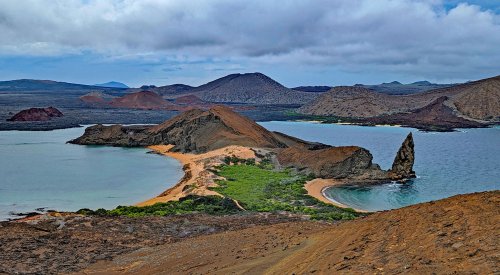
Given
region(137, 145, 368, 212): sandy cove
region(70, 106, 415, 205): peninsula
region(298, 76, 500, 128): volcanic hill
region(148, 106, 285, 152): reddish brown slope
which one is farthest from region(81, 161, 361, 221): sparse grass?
region(298, 76, 500, 128): volcanic hill

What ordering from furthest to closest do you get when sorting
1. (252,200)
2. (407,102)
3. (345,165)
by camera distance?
1. (407,102)
2. (345,165)
3. (252,200)

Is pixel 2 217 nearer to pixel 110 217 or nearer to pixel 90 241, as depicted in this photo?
pixel 110 217

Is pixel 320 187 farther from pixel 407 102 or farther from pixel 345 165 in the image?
pixel 407 102

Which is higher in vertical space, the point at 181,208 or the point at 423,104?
the point at 423,104

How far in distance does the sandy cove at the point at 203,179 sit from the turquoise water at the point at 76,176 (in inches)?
63.5

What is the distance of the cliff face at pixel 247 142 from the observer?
47.7 meters

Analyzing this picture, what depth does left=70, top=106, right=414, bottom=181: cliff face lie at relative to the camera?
156 ft

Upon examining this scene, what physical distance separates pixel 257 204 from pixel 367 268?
75.5 ft

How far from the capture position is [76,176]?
159 feet

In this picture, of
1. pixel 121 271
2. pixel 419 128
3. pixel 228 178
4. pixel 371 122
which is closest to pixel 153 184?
pixel 228 178

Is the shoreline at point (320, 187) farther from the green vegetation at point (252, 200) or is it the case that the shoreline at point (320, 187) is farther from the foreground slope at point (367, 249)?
the foreground slope at point (367, 249)

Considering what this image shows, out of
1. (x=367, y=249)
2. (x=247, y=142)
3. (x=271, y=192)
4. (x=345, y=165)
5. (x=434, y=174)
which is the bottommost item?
(x=271, y=192)

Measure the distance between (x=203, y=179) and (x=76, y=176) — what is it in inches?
574

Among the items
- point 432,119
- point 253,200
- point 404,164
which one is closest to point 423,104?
point 432,119
